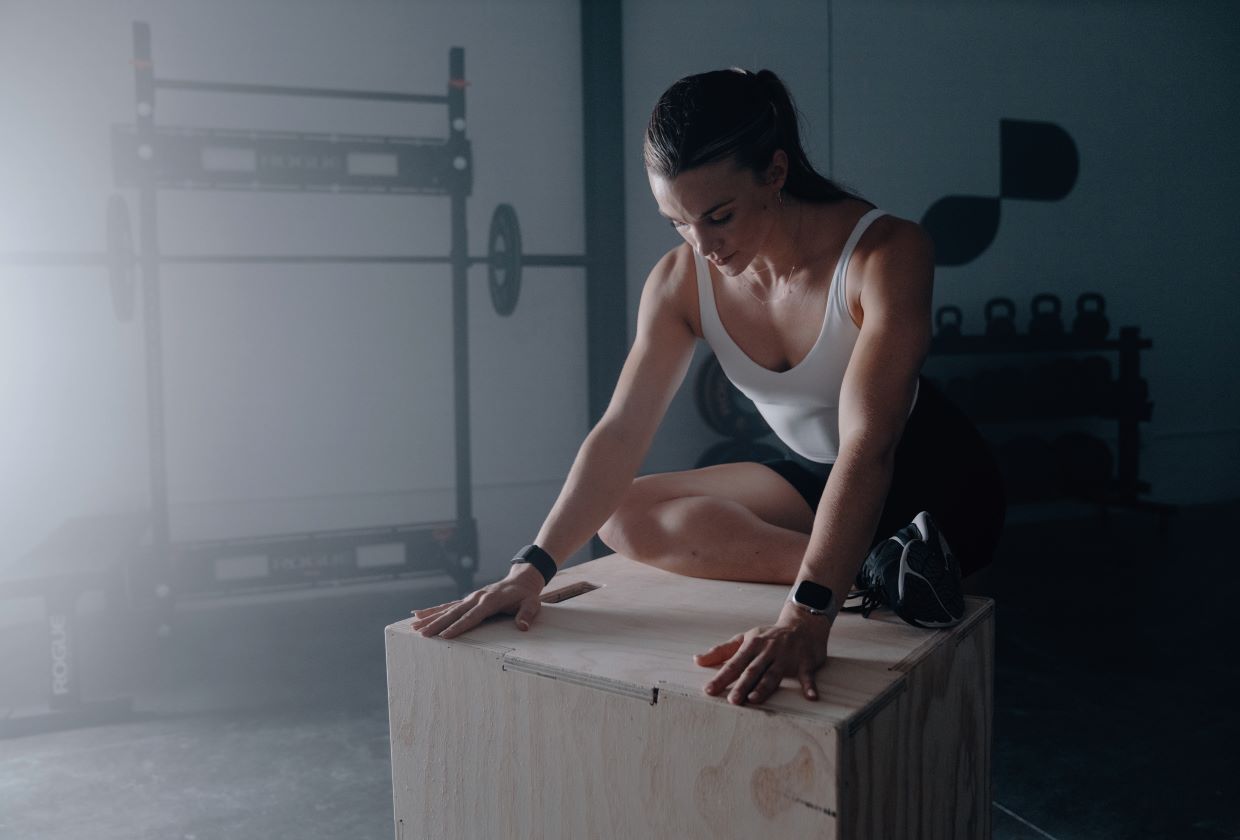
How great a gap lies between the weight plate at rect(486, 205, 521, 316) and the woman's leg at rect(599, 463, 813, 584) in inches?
71.6

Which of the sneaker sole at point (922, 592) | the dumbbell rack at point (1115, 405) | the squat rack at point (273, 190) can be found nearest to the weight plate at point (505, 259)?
the squat rack at point (273, 190)

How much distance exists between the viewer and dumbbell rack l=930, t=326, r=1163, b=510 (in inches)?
157

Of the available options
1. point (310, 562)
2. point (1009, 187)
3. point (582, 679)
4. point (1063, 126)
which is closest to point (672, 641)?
point (582, 679)

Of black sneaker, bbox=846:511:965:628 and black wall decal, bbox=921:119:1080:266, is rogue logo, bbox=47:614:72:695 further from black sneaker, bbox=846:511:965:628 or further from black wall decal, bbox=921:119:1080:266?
black wall decal, bbox=921:119:1080:266

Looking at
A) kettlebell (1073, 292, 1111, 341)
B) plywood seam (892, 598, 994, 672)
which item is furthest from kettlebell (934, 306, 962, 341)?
plywood seam (892, 598, 994, 672)

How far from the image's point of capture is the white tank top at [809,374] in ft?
4.26

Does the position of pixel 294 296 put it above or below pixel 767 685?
above

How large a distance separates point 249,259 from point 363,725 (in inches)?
60.5

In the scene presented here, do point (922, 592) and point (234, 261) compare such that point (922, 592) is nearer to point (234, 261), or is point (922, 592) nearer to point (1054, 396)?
point (234, 261)

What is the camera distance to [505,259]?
3.28m

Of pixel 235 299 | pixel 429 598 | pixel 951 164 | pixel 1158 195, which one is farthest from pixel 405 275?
pixel 1158 195

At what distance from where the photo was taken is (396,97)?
3.06 metres

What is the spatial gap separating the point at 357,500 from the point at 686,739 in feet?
9.07

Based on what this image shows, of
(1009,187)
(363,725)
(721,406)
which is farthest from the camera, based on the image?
(1009,187)
